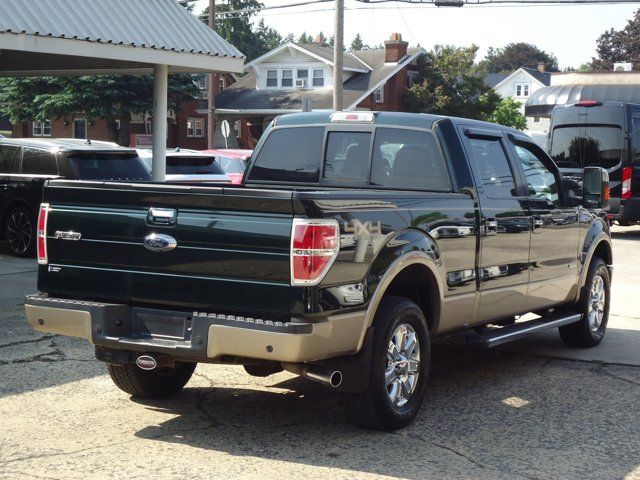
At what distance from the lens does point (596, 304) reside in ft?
30.7

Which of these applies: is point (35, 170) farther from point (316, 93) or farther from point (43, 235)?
point (316, 93)

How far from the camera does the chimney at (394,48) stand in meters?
56.2

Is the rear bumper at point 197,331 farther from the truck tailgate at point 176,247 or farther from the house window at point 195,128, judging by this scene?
the house window at point 195,128

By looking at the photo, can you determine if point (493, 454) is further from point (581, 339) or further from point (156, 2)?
point (156, 2)

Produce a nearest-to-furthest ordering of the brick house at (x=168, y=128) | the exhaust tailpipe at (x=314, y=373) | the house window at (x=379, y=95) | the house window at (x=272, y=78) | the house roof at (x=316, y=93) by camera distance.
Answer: the exhaust tailpipe at (x=314, y=373) < the house roof at (x=316, y=93) < the house window at (x=379, y=95) < the house window at (x=272, y=78) < the brick house at (x=168, y=128)

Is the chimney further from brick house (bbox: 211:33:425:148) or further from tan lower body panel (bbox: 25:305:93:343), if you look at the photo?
tan lower body panel (bbox: 25:305:93:343)

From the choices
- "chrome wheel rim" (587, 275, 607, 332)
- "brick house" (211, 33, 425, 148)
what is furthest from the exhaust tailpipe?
"brick house" (211, 33, 425, 148)

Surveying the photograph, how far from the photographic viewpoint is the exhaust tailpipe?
5711mm

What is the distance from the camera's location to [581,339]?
9.15 meters

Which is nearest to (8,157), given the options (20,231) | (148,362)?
(20,231)

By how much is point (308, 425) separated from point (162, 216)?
163 cm

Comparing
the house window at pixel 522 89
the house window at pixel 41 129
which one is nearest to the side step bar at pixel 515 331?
the house window at pixel 41 129

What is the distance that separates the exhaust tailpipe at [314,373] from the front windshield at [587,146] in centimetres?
1655

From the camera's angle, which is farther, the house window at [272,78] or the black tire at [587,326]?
the house window at [272,78]
